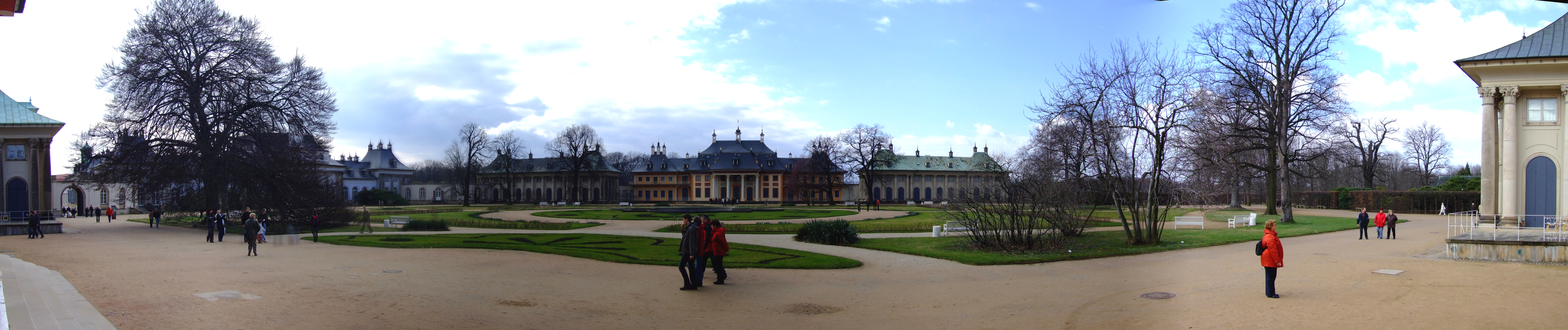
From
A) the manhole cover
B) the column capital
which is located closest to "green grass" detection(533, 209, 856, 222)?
the column capital

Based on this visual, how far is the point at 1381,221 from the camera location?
2000 cm

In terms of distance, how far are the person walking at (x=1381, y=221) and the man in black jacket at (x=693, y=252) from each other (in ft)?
58.5

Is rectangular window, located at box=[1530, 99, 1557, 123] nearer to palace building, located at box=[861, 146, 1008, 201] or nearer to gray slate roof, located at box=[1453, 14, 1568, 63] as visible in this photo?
gray slate roof, located at box=[1453, 14, 1568, 63]

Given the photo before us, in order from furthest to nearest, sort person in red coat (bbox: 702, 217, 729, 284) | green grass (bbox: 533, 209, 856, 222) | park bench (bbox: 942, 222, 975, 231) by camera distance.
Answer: green grass (bbox: 533, 209, 856, 222) < park bench (bbox: 942, 222, 975, 231) < person in red coat (bbox: 702, 217, 729, 284)

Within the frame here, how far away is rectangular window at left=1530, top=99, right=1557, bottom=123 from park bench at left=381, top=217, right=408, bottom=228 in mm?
34156

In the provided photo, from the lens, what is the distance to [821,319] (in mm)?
9117

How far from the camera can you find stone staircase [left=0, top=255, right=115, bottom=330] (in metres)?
7.53

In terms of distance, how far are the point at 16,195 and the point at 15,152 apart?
192 cm

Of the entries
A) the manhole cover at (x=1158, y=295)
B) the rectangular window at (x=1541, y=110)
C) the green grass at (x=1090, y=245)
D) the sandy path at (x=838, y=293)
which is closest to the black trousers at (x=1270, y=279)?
the sandy path at (x=838, y=293)

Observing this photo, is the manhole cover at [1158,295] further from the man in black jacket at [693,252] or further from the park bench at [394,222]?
the park bench at [394,222]

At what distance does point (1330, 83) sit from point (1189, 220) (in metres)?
8.17

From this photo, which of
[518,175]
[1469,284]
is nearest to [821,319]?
[1469,284]

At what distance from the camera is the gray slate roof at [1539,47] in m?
19.3

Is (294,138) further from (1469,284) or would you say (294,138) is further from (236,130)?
(1469,284)
